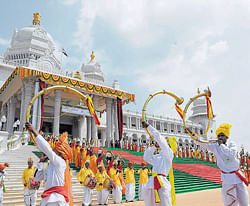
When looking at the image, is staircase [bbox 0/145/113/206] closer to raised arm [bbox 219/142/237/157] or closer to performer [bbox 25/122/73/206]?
performer [bbox 25/122/73/206]

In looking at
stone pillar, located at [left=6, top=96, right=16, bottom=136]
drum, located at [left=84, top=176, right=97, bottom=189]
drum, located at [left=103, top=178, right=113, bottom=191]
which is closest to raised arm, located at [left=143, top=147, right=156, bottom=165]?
drum, located at [left=84, top=176, right=97, bottom=189]

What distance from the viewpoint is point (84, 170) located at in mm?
8258

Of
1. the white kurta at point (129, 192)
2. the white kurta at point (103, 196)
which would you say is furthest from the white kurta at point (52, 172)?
the white kurta at point (129, 192)

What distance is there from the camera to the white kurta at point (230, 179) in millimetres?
3830

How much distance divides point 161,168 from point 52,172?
180cm

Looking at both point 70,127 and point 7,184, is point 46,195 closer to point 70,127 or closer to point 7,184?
point 7,184

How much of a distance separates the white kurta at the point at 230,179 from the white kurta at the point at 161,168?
38.2 inches

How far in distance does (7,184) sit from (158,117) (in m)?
43.6

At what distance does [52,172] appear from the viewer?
10.5 feet

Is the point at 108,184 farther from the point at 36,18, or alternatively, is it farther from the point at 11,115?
the point at 36,18

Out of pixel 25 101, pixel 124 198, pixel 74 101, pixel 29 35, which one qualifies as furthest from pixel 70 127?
pixel 124 198

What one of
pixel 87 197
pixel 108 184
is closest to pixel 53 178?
pixel 87 197

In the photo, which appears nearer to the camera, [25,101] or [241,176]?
[241,176]

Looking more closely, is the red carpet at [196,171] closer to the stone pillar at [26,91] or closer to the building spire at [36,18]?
the stone pillar at [26,91]
